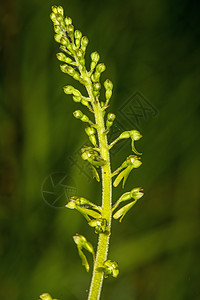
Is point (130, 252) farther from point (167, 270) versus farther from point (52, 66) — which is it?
point (52, 66)

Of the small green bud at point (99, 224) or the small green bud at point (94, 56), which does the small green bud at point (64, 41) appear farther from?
the small green bud at point (99, 224)

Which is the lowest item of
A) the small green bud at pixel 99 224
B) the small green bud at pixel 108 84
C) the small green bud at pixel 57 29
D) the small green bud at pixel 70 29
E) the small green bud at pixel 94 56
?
the small green bud at pixel 99 224

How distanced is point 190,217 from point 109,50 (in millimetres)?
574

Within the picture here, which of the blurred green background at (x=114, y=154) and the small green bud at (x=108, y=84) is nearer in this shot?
the small green bud at (x=108, y=84)

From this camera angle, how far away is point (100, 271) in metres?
0.56

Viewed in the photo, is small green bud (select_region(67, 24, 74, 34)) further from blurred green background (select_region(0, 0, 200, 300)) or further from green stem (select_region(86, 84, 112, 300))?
blurred green background (select_region(0, 0, 200, 300))

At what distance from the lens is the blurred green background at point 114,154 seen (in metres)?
1.12

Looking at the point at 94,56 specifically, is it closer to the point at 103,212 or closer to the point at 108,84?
the point at 108,84

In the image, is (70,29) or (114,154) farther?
(114,154)

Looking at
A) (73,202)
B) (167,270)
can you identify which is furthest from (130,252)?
(73,202)

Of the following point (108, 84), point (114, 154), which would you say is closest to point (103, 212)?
point (108, 84)

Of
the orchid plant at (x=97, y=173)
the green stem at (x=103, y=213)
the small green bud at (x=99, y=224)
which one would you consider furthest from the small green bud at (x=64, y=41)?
the small green bud at (x=99, y=224)

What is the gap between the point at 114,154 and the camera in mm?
1129

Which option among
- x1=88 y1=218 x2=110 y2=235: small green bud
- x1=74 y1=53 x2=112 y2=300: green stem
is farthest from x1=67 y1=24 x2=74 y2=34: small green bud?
x1=88 y1=218 x2=110 y2=235: small green bud
